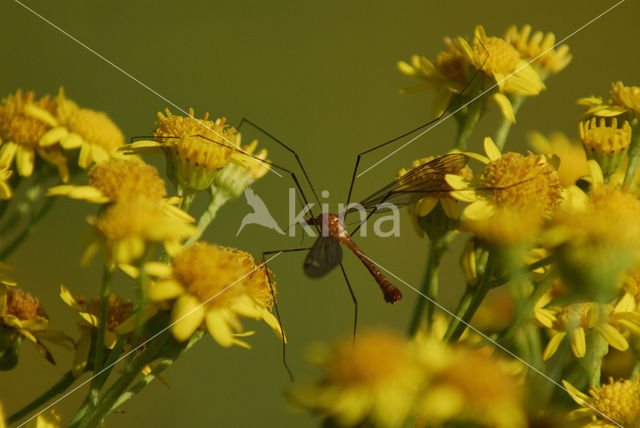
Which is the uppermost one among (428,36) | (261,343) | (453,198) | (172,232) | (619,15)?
(619,15)

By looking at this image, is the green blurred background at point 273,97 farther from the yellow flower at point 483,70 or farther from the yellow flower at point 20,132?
the yellow flower at point 20,132

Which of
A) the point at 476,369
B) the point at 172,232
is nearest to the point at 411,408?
the point at 476,369

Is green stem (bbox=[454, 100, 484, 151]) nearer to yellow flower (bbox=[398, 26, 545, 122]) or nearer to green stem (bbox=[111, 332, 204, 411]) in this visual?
yellow flower (bbox=[398, 26, 545, 122])

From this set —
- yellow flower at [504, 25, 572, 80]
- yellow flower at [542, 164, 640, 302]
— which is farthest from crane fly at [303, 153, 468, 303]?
yellow flower at [504, 25, 572, 80]

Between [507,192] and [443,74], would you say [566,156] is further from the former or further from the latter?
[507,192]

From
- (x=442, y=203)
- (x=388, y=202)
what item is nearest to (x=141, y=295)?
(x=442, y=203)

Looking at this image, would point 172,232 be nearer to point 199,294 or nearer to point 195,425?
point 199,294
